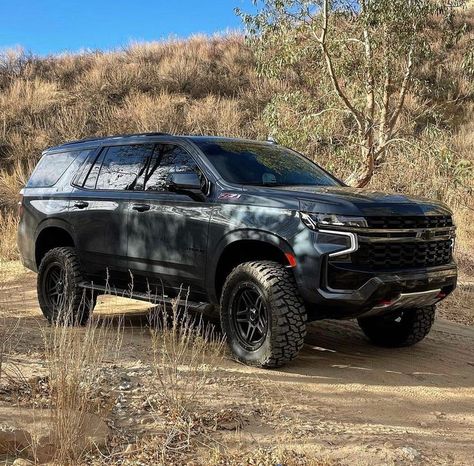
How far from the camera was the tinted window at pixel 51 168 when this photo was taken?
7.21 metres

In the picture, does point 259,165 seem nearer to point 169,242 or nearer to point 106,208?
point 169,242

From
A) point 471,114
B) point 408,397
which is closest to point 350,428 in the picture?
point 408,397

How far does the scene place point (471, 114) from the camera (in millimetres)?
21219

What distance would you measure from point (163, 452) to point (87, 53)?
2478 cm

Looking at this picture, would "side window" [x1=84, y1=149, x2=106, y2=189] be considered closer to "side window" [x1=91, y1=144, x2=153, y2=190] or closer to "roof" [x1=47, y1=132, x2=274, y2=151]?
"side window" [x1=91, y1=144, x2=153, y2=190]

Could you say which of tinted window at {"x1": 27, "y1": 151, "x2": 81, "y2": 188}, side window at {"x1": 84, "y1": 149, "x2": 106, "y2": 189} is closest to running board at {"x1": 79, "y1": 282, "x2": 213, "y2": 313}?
side window at {"x1": 84, "y1": 149, "x2": 106, "y2": 189}

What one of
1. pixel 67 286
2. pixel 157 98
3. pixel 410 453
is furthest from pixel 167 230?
pixel 157 98

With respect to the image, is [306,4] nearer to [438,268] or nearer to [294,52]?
[294,52]

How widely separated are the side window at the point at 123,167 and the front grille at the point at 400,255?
7.86 feet

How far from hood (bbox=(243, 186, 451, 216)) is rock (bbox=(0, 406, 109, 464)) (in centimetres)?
223

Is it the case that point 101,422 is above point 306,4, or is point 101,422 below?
below

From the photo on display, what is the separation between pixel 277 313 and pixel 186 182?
1.42 meters

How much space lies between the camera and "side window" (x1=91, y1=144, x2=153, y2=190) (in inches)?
246

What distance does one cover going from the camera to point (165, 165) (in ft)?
20.0
